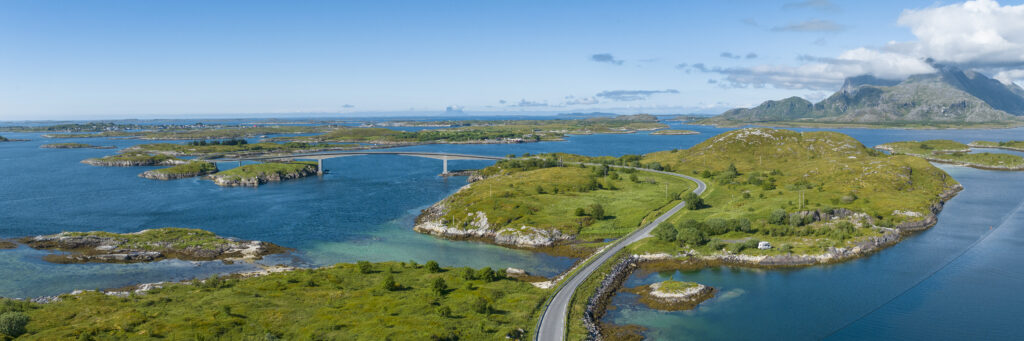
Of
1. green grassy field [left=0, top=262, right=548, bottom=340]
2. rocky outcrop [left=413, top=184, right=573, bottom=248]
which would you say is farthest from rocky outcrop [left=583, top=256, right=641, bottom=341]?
rocky outcrop [left=413, top=184, right=573, bottom=248]

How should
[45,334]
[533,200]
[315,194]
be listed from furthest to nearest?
[315,194] < [533,200] < [45,334]

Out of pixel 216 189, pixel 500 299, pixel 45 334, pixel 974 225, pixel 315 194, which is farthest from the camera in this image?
pixel 216 189

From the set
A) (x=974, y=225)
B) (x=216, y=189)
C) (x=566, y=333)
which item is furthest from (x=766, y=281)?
(x=216, y=189)

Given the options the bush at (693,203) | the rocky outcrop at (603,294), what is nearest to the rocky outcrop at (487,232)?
the rocky outcrop at (603,294)

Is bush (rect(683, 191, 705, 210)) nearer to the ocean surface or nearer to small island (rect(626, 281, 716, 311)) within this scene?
the ocean surface

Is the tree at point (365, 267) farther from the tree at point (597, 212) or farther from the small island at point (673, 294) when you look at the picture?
the tree at point (597, 212)

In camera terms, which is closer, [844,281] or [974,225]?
[844,281]

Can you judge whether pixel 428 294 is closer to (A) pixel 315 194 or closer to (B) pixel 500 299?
(B) pixel 500 299
